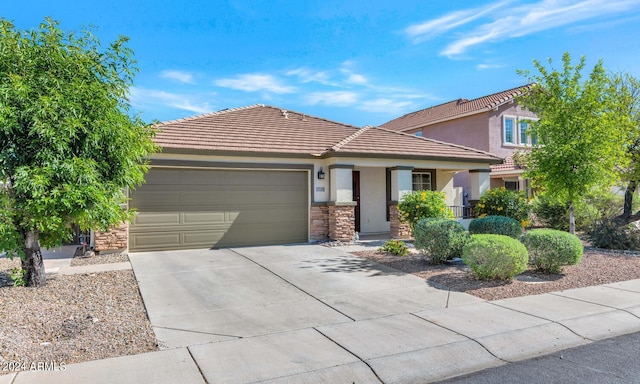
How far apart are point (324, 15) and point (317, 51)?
2.56 meters

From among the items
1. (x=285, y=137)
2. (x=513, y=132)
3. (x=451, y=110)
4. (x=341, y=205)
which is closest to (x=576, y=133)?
(x=341, y=205)

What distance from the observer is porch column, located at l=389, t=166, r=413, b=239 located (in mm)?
13656

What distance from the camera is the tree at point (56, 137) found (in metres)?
6.00

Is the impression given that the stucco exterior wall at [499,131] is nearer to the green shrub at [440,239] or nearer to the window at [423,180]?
the window at [423,180]

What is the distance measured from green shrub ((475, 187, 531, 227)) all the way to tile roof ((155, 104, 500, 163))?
1952 mm

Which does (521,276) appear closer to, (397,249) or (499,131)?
(397,249)

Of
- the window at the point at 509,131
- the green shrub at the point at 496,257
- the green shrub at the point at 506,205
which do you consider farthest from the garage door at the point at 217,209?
the window at the point at 509,131

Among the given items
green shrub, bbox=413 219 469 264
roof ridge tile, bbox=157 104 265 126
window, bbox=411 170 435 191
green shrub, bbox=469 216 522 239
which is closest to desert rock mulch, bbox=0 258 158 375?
green shrub, bbox=413 219 469 264

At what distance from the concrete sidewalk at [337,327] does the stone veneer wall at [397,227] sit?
16.9 feet

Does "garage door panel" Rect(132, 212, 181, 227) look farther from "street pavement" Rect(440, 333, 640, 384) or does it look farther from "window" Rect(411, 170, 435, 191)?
"street pavement" Rect(440, 333, 640, 384)

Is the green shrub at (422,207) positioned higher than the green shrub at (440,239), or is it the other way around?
the green shrub at (422,207)

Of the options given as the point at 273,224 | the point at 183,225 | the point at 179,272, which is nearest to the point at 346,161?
the point at 273,224

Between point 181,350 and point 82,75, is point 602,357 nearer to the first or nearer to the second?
point 181,350

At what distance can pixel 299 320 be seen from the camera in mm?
5527
